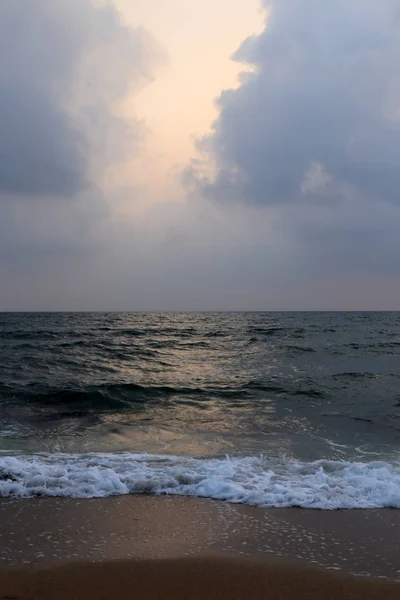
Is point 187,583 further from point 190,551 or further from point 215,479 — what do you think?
point 215,479

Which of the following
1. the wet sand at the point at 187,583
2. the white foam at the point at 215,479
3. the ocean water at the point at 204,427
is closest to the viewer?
the wet sand at the point at 187,583

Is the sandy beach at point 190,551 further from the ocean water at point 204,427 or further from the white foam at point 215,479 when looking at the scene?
the ocean water at point 204,427

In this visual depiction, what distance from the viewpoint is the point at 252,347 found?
1053 inches

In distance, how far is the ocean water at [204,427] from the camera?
591 centimetres

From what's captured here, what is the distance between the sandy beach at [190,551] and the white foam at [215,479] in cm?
27

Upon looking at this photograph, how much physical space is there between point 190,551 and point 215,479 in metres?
1.89

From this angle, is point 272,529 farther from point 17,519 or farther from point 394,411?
point 394,411

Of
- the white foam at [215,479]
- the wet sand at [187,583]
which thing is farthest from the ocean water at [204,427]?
the wet sand at [187,583]

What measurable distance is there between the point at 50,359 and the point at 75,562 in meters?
16.6

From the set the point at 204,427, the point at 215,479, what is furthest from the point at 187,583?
the point at 204,427

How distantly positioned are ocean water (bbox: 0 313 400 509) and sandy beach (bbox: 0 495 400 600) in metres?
0.46

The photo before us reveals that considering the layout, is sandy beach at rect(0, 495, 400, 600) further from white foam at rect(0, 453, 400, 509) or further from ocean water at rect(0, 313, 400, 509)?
ocean water at rect(0, 313, 400, 509)

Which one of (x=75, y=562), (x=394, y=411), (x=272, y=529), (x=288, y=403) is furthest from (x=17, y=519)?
(x=394, y=411)

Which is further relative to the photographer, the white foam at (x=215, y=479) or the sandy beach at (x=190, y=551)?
the white foam at (x=215, y=479)
